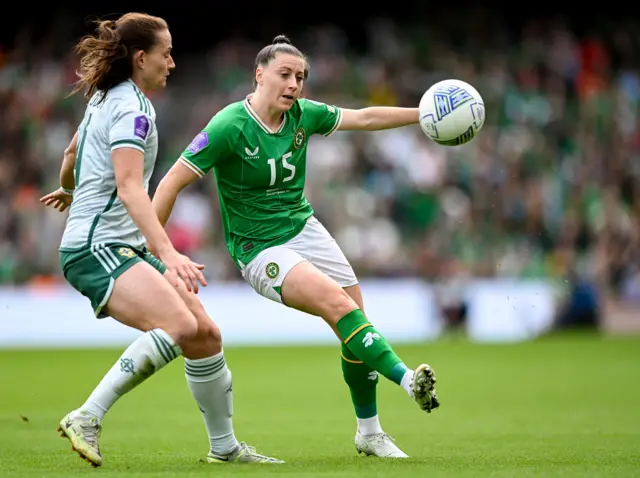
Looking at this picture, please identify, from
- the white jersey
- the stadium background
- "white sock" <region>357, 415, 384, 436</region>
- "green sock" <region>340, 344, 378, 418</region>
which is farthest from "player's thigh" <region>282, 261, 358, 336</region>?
the stadium background

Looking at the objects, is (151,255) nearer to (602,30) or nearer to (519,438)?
(519,438)

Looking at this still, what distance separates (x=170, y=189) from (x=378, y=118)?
5.06 ft

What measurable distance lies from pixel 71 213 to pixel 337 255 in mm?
1839

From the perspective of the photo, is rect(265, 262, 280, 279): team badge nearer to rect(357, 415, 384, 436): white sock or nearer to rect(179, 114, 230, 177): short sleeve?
rect(179, 114, 230, 177): short sleeve

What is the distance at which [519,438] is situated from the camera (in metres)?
8.02

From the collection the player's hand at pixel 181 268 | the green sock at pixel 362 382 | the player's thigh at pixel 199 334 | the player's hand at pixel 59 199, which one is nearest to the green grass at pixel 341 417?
the green sock at pixel 362 382

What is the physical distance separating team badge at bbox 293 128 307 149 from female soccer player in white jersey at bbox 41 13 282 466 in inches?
42.3

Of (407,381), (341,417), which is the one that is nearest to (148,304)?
(407,381)

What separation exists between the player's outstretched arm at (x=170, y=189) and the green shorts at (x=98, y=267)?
56 cm

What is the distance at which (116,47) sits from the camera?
20.7ft

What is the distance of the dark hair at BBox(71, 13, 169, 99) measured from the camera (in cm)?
629

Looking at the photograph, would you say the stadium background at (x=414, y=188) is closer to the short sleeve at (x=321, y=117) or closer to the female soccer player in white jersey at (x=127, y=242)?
the short sleeve at (x=321, y=117)

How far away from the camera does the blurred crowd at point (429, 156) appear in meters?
20.4

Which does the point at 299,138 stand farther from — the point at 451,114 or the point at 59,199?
the point at 59,199
